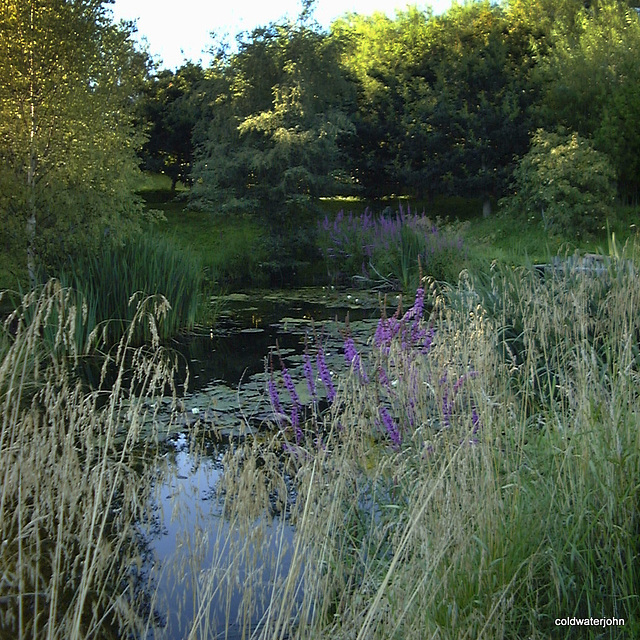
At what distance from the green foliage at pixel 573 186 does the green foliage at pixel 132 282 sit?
12.6 metres

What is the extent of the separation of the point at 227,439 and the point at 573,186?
662 inches

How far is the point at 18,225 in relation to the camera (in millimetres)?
8242

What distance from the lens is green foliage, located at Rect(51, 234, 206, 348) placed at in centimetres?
809

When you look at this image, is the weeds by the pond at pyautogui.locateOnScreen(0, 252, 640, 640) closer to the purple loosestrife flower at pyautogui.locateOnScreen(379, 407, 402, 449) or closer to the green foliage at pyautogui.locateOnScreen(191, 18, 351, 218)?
the purple loosestrife flower at pyautogui.locateOnScreen(379, 407, 402, 449)

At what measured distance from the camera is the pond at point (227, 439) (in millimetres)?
2932

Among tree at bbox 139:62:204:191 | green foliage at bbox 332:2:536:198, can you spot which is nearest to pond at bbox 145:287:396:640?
green foliage at bbox 332:2:536:198

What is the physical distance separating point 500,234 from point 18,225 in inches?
592

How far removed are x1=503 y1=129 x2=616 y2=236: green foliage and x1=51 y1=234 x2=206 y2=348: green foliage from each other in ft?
41.2

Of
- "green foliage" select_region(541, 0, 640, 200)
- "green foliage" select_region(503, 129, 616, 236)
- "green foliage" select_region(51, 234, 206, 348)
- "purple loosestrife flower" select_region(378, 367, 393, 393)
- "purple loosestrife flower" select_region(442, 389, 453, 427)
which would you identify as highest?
"green foliage" select_region(541, 0, 640, 200)

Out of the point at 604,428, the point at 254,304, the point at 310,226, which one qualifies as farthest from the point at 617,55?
the point at 604,428

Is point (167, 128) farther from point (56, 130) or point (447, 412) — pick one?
point (447, 412)

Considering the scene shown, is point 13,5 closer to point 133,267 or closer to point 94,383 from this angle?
point 133,267

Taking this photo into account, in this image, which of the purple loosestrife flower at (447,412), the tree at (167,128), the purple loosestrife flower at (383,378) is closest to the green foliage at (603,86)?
the tree at (167,128)

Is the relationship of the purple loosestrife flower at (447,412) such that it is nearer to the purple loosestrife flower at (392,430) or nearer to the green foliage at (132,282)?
the purple loosestrife flower at (392,430)
